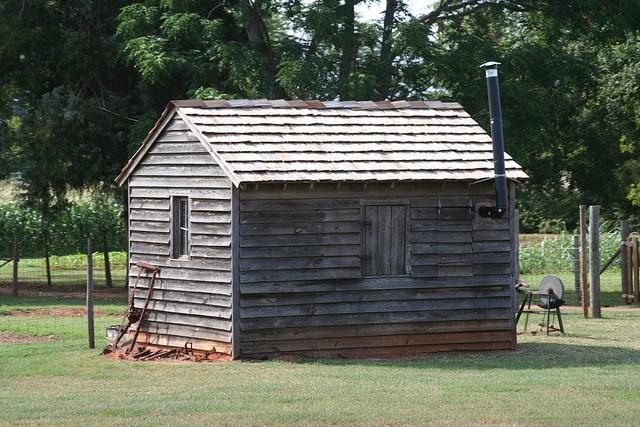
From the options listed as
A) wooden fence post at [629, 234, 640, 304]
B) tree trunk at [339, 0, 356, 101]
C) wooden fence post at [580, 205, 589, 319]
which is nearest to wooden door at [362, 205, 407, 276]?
wooden fence post at [580, 205, 589, 319]

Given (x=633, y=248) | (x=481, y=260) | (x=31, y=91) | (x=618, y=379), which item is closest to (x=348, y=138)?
(x=481, y=260)

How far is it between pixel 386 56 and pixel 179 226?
12868 mm

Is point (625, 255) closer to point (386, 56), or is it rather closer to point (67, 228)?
point (386, 56)

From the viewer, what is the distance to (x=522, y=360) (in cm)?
1792

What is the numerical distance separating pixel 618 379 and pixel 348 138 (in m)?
6.21

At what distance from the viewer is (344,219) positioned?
18.3 m

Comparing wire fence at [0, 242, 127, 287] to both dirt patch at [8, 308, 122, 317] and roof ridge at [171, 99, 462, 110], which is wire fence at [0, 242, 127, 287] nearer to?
dirt patch at [8, 308, 122, 317]

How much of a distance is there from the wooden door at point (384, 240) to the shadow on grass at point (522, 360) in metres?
1.48

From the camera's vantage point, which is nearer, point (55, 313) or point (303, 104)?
point (303, 104)

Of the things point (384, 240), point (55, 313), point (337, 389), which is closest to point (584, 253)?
point (384, 240)

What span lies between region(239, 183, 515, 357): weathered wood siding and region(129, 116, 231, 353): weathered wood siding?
527 millimetres

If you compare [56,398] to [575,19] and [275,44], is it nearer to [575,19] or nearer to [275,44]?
[275,44]

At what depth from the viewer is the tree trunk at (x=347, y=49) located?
29.1 meters

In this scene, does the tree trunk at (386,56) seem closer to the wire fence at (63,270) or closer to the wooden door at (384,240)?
the wire fence at (63,270)
